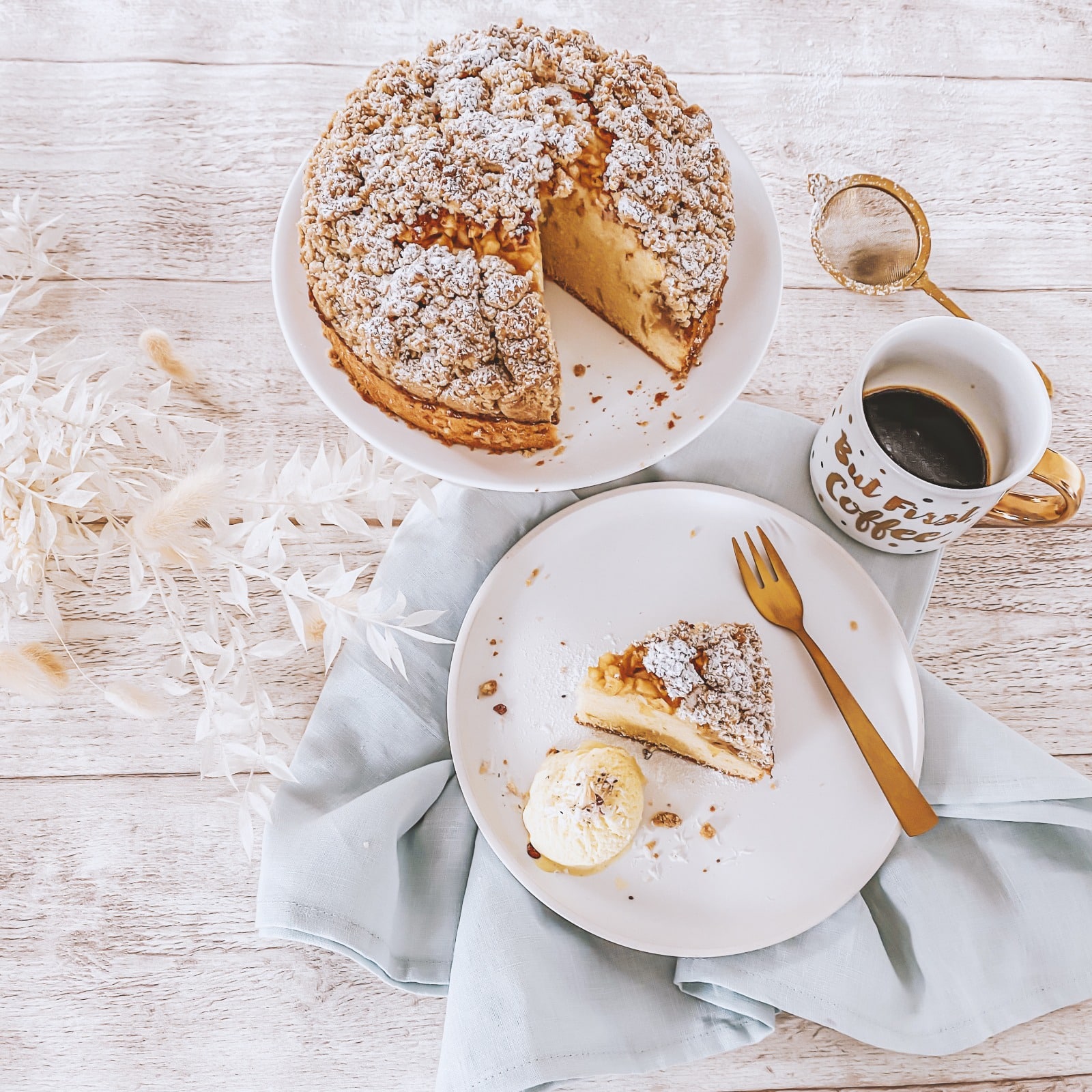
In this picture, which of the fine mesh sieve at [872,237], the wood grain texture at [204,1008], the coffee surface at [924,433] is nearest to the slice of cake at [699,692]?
the coffee surface at [924,433]

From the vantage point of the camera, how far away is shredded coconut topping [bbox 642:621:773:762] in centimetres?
137

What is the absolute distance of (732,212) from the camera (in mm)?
1317

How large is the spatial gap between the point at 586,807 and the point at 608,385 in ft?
2.27

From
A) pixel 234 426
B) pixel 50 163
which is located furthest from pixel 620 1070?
pixel 50 163

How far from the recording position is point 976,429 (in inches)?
57.2

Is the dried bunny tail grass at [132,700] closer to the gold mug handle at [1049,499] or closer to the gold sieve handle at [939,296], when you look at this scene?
the gold mug handle at [1049,499]

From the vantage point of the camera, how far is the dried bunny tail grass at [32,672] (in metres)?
1.42

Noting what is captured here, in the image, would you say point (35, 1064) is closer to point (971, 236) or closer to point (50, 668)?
point (50, 668)

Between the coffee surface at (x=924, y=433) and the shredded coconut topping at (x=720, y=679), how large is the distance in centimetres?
42

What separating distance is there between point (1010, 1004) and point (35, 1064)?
1.68m

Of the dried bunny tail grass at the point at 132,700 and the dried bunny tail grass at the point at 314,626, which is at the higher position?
the dried bunny tail grass at the point at 314,626

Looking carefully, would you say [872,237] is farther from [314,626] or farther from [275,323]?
[314,626]

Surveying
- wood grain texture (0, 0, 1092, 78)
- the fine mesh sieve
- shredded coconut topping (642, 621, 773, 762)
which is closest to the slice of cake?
shredded coconut topping (642, 621, 773, 762)

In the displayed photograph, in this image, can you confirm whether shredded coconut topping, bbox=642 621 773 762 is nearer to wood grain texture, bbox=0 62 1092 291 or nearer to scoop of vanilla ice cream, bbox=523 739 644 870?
scoop of vanilla ice cream, bbox=523 739 644 870
